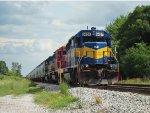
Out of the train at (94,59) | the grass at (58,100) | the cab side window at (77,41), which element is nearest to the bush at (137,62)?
the train at (94,59)

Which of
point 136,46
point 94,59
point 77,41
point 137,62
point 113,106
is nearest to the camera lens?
point 113,106

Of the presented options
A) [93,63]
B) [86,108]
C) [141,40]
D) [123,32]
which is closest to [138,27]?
[141,40]

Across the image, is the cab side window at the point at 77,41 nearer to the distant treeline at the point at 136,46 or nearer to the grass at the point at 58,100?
the grass at the point at 58,100

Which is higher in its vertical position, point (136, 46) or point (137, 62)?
point (136, 46)

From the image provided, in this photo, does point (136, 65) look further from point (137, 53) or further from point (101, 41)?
point (101, 41)

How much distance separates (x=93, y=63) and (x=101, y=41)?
5.29 feet

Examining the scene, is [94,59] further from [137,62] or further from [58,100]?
[137,62]

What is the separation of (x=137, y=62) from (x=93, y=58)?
46.1 ft

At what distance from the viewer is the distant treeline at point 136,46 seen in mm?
37656

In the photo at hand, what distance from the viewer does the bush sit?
3728cm

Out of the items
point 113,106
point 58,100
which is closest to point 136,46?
point 58,100

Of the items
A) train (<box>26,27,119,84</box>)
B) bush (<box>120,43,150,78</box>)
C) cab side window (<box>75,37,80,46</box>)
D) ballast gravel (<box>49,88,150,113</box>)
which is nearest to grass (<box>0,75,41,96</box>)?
cab side window (<box>75,37,80,46</box>)

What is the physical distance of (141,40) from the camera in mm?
44344

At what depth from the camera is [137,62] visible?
38.2 meters
